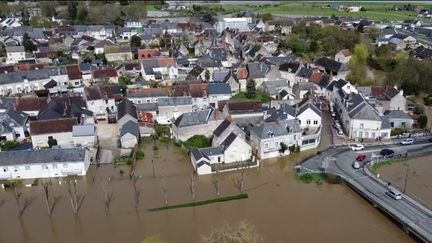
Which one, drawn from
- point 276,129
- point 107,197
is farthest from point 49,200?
point 276,129

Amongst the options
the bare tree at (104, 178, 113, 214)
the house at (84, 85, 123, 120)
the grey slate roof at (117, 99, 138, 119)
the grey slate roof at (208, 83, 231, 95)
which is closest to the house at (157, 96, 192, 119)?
the grey slate roof at (117, 99, 138, 119)

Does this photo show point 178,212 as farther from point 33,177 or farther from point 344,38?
point 344,38

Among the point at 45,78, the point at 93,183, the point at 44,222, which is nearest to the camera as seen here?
the point at 44,222

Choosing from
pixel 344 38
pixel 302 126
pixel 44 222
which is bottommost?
pixel 44 222

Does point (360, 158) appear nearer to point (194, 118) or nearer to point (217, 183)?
point (217, 183)

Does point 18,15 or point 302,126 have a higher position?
point 18,15

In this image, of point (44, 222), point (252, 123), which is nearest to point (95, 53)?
point (252, 123)
